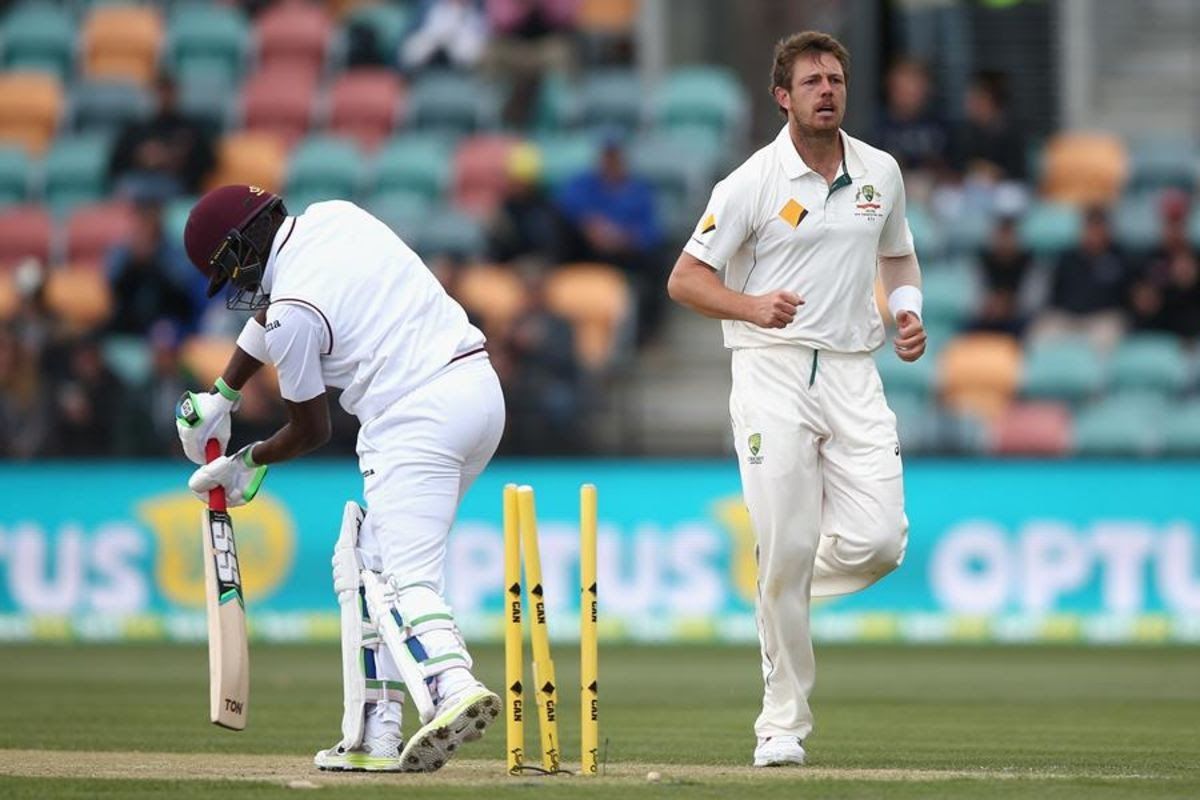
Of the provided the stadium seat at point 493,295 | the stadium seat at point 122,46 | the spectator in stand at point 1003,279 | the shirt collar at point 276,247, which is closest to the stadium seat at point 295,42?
the stadium seat at point 122,46

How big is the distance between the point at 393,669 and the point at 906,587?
8518 millimetres

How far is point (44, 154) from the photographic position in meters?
20.4

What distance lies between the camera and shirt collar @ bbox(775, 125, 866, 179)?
7.67 m

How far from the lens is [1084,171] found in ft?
60.5

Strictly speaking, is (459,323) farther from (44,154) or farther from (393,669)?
(44,154)

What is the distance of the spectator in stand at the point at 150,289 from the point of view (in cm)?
1777

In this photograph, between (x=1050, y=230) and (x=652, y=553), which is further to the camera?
(x=1050, y=230)

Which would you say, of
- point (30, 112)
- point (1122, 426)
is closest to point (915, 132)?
point (1122, 426)

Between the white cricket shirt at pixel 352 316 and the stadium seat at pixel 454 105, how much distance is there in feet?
41.5

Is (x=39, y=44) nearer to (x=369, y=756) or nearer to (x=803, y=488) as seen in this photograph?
(x=369, y=756)

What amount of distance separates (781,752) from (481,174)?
12.2 meters

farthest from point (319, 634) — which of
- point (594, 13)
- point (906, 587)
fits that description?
point (594, 13)

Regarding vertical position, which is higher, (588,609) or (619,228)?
(619,228)

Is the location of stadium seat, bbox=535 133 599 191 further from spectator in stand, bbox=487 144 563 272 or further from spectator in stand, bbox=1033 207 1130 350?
spectator in stand, bbox=1033 207 1130 350
